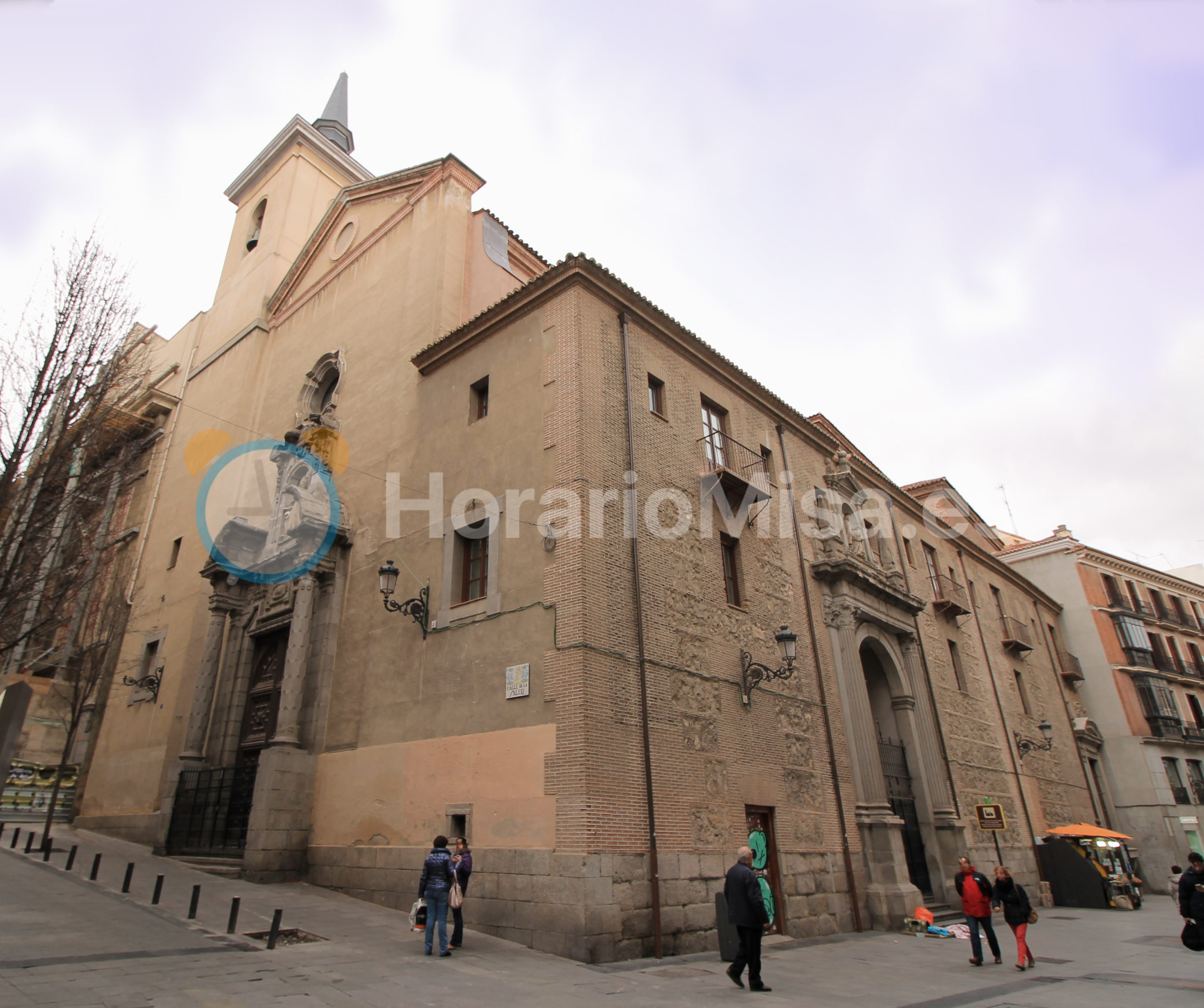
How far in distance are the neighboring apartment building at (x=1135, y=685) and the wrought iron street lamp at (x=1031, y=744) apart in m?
5.45

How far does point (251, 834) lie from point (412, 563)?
5.54 meters

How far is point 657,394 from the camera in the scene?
49.3 ft

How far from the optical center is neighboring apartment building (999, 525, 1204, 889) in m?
30.4

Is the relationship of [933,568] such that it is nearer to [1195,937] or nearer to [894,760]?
[894,760]

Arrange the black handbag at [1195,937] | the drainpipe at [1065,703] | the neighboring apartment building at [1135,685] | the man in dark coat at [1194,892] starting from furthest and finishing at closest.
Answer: the neighboring apartment building at [1135,685]
the drainpipe at [1065,703]
the man in dark coat at [1194,892]
the black handbag at [1195,937]

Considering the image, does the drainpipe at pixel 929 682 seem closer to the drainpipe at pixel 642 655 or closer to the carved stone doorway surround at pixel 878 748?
the carved stone doorway surround at pixel 878 748

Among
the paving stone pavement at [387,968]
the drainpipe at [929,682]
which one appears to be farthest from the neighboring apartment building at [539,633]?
the paving stone pavement at [387,968]

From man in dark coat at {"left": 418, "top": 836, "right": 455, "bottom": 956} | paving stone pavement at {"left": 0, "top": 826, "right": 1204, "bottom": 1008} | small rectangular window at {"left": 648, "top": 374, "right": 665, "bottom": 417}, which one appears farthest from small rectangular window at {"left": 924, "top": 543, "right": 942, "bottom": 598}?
man in dark coat at {"left": 418, "top": 836, "right": 455, "bottom": 956}

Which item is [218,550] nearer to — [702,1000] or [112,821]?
[112,821]

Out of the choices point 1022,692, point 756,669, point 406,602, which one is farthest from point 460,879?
point 1022,692

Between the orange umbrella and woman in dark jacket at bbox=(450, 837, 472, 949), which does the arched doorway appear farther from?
woman in dark jacket at bbox=(450, 837, 472, 949)

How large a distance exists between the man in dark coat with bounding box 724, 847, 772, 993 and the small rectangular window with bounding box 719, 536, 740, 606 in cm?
638

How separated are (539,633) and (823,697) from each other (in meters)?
7.31

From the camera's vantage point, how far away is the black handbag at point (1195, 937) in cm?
869
